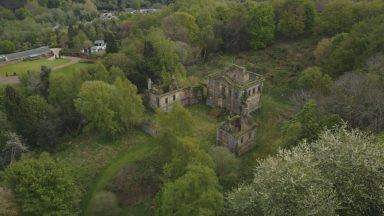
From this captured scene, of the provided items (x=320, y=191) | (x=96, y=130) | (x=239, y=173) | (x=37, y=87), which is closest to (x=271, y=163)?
(x=320, y=191)

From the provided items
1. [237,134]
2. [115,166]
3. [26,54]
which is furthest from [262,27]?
[26,54]

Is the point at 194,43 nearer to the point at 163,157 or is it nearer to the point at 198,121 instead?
the point at 198,121

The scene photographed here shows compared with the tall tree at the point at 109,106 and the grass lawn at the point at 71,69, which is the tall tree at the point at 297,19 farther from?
the grass lawn at the point at 71,69

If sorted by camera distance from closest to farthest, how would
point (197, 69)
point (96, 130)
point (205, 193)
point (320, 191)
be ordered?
1. point (320, 191)
2. point (205, 193)
3. point (96, 130)
4. point (197, 69)

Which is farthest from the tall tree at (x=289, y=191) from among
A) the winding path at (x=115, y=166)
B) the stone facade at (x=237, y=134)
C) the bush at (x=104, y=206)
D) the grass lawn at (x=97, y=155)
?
the grass lawn at (x=97, y=155)

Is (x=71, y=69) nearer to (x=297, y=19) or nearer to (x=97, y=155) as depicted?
(x=97, y=155)

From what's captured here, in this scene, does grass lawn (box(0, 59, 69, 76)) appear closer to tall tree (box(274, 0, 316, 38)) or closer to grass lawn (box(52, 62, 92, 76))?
grass lawn (box(52, 62, 92, 76))
